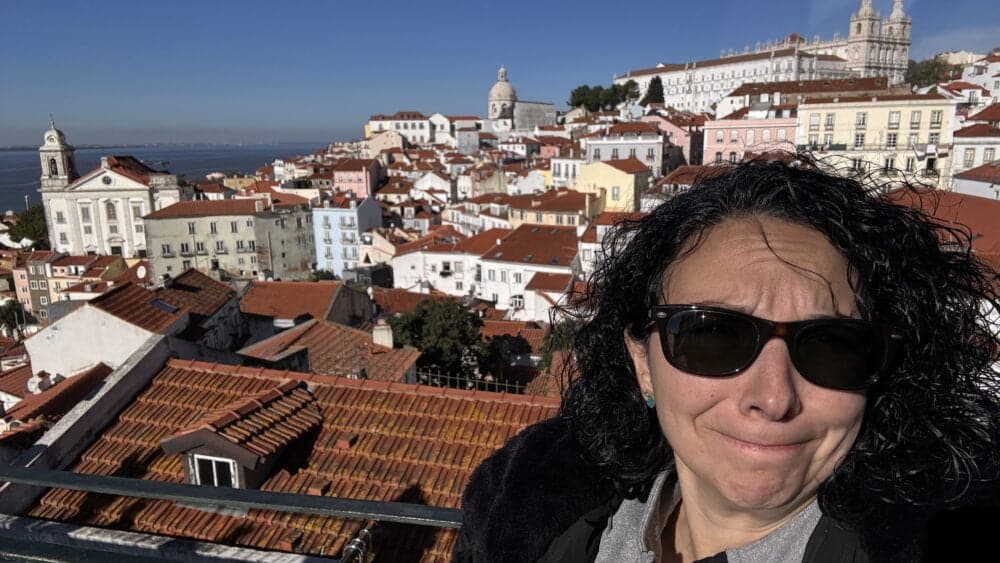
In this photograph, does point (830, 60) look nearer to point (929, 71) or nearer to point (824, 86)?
point (929, 71)

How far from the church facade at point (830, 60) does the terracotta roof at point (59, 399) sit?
77989 mm

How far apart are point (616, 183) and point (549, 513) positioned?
3620 cm

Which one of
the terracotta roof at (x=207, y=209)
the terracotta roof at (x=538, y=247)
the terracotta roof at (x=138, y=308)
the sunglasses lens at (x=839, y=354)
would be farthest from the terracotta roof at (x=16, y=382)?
the terracotta roof at (x=207, y=209)

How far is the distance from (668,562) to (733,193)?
0.82 metres

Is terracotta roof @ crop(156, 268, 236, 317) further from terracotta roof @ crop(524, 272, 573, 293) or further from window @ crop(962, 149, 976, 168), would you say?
window @ crop(962, 149, 976, 168)

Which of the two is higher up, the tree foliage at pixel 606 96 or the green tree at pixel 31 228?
the tree foliage at pixel 606 96

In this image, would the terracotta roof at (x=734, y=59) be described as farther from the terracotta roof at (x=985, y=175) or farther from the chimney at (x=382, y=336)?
the chimney at (x=382, y=336)

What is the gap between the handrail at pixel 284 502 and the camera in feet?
4.75

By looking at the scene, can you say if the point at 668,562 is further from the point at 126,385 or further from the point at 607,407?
the point at 126,385

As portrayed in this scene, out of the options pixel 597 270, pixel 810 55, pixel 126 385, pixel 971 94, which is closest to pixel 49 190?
pixel 126 385

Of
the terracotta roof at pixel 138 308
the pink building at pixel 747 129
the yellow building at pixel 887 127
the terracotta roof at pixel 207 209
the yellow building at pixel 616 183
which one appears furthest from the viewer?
the terracotta roof at pixel 207 209

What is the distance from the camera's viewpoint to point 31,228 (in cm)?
5597

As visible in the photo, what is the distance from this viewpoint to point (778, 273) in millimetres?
1148

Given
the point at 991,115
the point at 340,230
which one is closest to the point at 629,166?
the point at 991,115
